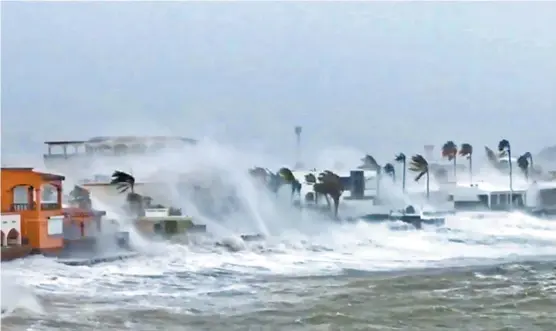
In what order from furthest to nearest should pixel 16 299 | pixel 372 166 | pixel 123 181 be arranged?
pixel 372 166
pixel 123 181
pixel 16 299

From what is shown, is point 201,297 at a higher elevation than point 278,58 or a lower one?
lower

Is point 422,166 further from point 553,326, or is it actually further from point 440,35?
point 553,326

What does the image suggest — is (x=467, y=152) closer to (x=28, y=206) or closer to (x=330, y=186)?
(x=330, y=186)

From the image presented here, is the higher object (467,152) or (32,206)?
(467,152)

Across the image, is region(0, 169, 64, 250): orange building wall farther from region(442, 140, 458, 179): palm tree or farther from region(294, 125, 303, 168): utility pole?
region(442, 140, 458, 179): palm tree

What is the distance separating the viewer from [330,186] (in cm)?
246

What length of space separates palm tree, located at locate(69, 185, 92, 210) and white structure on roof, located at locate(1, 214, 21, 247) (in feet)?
0.59

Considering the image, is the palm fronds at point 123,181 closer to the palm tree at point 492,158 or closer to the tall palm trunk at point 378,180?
the tall palm trunk at point 378,180

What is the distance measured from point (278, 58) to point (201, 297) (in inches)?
33.6

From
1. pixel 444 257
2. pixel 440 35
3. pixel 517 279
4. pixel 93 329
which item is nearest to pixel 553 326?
pixel 517 279

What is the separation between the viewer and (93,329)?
2250 millimetres

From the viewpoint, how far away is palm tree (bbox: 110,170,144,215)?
2.38 m

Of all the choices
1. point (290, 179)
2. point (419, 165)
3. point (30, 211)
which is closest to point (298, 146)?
point (290, 179)

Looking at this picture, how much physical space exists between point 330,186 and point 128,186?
2.23ft
